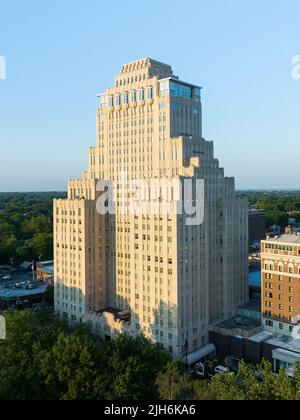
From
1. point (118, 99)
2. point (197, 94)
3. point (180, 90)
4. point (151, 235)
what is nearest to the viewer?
point (151, 235)

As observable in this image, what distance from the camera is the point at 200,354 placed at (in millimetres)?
84375

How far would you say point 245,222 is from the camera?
102m

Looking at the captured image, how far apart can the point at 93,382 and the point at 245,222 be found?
185 feet

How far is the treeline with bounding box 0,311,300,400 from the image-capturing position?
5459 centimetres

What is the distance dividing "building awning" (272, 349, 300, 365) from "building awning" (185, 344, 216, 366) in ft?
44.5

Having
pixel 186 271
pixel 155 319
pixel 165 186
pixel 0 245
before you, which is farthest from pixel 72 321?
pixel 0 245

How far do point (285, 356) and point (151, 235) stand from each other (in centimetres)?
3205

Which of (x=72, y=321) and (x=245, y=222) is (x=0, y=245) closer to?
(x=72, y=321)

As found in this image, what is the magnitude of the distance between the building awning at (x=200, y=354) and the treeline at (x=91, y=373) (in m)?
14.5

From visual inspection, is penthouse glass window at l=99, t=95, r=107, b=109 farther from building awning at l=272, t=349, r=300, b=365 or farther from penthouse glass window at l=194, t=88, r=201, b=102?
building awning at l=272, t=349, r=300, b=365

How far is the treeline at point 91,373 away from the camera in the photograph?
179 feet

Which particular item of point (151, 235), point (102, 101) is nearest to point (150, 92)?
point (102, 101)

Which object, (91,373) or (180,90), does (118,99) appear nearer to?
(180,90)

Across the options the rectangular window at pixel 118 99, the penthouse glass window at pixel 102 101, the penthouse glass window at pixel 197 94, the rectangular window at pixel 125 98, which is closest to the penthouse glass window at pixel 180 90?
the penthouse glass window at pixel 197 94
